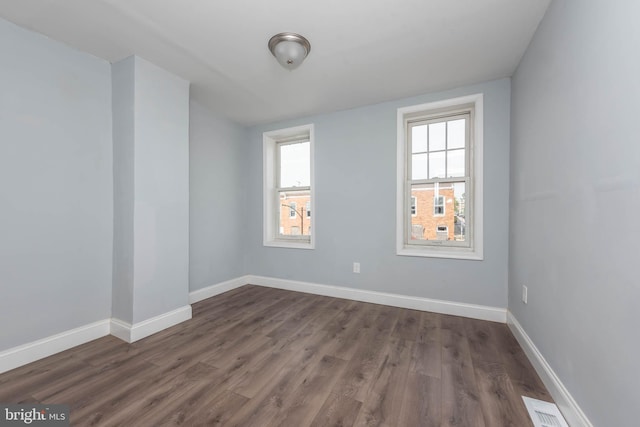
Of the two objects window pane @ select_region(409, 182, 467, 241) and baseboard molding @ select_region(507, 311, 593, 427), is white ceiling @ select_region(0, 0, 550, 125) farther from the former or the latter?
baseboard molding @ select_region(507, 311, 593, 427)

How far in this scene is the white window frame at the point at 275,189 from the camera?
3631mm

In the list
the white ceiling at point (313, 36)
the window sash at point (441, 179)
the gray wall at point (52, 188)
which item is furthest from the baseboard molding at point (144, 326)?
the window sash at point (441, 179)

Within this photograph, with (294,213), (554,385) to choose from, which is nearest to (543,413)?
(554,385)

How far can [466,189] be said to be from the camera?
2.90 meters

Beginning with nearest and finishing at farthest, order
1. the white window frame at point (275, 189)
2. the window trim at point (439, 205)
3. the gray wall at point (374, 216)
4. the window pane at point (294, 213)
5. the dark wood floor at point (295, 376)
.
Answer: the dark wood floor at point (295, 376)
the gray wall at point (374, 216)
the window trim at point (439, 205)
the white window frame at point (275, 189)
the window pane at point (294, 213)

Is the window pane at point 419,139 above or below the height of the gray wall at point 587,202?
above

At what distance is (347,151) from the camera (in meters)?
3.38

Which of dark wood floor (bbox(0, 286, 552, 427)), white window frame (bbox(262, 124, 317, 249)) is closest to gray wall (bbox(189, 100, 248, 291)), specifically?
white window frame (bbox(262, 124, 317, 249))

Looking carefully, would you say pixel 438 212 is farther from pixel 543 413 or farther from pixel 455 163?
pixel 543 413

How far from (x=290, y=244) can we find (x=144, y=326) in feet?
6.37

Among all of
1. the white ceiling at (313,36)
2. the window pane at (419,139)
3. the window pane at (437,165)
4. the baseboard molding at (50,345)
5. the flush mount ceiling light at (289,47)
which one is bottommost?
the baseboard molding at (50,345)

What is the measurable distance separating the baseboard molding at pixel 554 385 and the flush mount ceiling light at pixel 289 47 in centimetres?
283

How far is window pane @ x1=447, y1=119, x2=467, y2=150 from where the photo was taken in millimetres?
2939

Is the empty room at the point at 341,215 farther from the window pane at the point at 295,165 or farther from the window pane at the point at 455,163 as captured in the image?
the window pane at the point at 295,165
